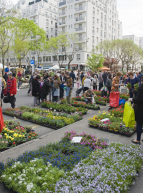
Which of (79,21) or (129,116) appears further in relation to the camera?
(79,21)

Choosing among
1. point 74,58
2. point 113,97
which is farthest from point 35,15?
point 113,97

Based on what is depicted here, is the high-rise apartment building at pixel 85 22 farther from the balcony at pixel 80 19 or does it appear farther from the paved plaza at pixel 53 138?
the paved plaza at pixel 53 138

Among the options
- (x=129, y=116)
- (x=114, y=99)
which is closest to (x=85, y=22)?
(x=114, y=99)

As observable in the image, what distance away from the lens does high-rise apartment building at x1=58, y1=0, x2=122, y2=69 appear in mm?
58175

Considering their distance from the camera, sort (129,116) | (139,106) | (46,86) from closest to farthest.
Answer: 1. (139,106)
2. (129,116)
3. (46,86)

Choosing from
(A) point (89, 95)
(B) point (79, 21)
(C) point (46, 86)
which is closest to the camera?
(A) point (89, 95)

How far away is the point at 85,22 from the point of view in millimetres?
58625

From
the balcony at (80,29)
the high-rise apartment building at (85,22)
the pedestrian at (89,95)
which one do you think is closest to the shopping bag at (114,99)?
the pedestrian at (89,95)

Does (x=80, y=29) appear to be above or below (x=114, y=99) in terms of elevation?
above

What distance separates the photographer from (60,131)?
6.89 metres

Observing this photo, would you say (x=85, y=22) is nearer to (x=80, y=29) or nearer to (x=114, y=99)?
(x=80, y=29)

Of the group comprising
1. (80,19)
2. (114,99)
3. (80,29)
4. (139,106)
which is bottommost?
→ (114,99)

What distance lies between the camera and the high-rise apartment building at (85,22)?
58.2m

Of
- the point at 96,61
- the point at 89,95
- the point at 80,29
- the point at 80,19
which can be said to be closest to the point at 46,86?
the point at 89,95
